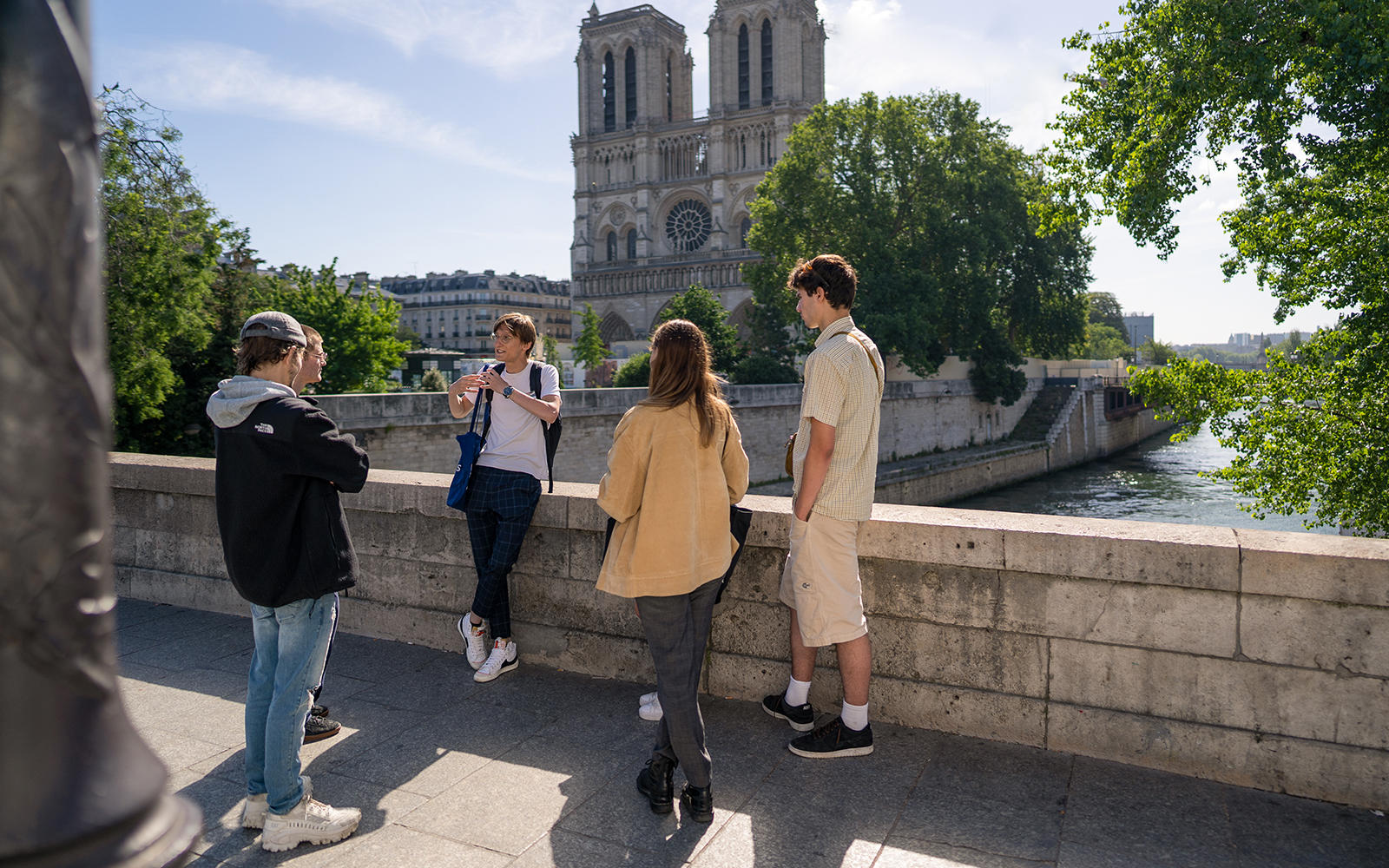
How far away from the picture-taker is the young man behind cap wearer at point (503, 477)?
4129 mm

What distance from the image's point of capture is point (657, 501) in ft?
9.45

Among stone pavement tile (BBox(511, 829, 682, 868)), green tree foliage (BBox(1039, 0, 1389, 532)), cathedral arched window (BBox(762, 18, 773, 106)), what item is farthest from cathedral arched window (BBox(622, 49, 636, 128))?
stone pavement tile (BBox(511, 829, 682, 868))

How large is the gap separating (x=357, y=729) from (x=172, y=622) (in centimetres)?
228

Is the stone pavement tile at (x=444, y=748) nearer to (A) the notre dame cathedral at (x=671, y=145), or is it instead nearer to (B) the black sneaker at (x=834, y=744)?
(B) the black sneaker at (x=834, y=744)

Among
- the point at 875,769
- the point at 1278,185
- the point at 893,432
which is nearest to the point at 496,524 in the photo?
the point at 875,769

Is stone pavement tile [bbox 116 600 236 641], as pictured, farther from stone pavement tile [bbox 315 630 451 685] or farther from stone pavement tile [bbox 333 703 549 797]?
stone pavement tile [bbox 333 703 549 797]

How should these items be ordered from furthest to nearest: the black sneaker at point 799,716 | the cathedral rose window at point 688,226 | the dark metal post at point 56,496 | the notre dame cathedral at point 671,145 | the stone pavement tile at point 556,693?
the cathedral rose window at point 688,226 < the notre dame cathedral at point 671,145 < the stone pavement tile at point 556,693 < the black sneaker at point 799,716 < the dark metal post at point 56,496

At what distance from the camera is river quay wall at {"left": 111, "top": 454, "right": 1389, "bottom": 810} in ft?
10.0

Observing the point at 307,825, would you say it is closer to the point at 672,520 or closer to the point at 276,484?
the point at 276,484

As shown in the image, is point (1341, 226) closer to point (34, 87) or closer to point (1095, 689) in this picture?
point (1095, 689)

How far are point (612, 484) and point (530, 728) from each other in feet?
4.40

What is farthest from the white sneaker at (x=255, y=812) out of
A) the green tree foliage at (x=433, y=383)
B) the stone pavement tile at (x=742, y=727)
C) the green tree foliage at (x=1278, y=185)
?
the green tree foliage at (x=433, y=383)

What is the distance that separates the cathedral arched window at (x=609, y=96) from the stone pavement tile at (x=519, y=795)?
2600 inches

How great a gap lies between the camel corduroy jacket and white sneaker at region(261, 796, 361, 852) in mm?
1096
